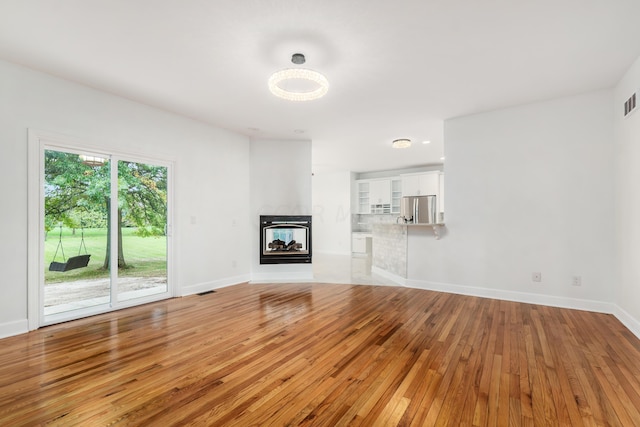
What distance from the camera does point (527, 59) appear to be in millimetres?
2982

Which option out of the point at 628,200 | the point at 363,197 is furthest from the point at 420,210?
the point at 363,197

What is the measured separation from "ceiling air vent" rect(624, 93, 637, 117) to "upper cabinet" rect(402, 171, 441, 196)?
515cm

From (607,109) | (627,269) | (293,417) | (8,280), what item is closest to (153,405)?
(293,417)

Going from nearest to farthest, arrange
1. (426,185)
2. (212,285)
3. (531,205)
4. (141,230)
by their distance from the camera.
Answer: (531,205) < (141,230) < (212,285) < (426,185)

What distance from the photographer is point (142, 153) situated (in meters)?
4.17

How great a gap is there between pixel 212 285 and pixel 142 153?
7.63 ft

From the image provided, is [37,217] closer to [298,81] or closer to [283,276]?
[298,81]

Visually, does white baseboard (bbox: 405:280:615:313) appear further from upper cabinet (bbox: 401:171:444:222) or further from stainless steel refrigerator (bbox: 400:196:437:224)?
upper cabinet (bbox: 401:171:444:222)

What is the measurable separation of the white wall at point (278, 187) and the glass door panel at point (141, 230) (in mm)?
1689

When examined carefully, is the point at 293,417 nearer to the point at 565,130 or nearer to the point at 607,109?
the point at 565,130

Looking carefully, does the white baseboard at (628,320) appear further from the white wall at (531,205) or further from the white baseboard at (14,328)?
the white baseboard at (14,328)

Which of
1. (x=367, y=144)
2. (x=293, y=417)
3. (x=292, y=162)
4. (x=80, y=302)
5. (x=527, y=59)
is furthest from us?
(x=367, y=144)

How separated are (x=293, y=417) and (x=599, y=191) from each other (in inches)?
174

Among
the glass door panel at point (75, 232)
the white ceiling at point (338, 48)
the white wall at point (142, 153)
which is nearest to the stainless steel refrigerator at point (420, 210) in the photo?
the white ceiling at point (338, 48)
